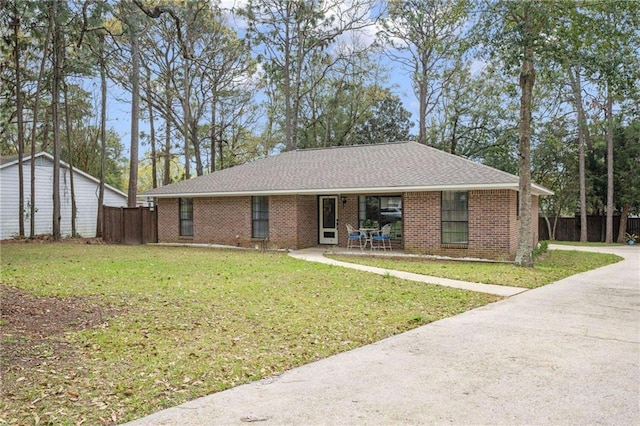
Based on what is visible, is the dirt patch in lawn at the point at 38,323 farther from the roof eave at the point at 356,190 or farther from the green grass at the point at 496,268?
the roof eave at the point at 356,190

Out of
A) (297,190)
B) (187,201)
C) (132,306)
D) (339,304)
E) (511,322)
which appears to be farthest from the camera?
(187,201)

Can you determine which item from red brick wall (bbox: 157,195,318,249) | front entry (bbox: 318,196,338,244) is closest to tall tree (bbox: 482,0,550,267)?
front entry (bbox: 318,196,338,244)

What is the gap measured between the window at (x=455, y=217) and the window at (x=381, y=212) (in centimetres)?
220

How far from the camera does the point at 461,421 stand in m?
3.54

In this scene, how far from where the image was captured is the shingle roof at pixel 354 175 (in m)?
14.5

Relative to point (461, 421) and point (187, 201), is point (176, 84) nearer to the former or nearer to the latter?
point (187, 201)

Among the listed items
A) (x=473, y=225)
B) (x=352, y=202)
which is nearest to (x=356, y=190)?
(x=352, y=202)

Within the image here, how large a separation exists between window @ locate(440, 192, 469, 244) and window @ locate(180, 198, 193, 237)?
10.2 m

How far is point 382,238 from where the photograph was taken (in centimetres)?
1641

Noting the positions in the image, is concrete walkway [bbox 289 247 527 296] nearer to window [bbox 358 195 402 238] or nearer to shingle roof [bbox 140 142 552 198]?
shingle roof [bbox 140 142 552 198]

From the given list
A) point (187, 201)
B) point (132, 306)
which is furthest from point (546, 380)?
point (187, 201)

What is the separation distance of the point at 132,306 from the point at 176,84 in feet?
78.1

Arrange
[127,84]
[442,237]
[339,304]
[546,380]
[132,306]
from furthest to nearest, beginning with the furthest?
1. [127,84]
2. [442,237]
3. [339,304]
4. [132,306]
5. [546,380]

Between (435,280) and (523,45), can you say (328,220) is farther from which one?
(523,45)
